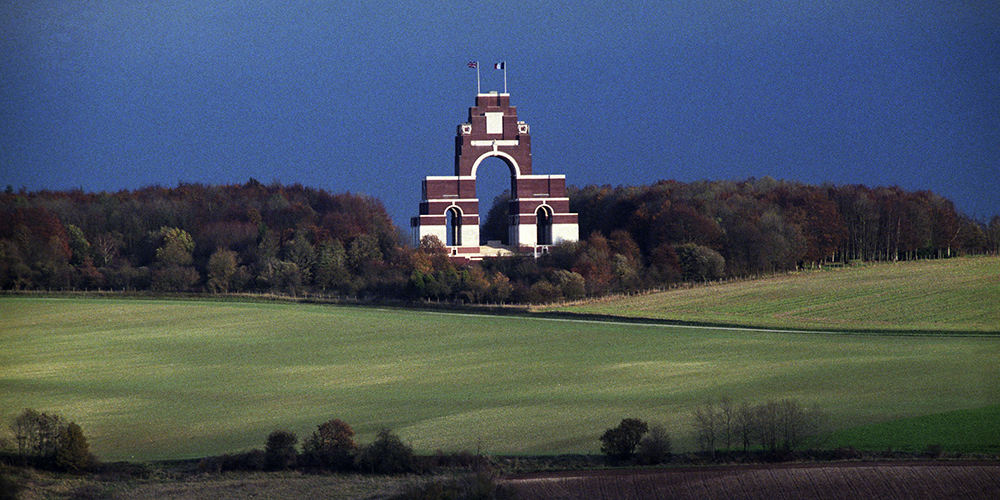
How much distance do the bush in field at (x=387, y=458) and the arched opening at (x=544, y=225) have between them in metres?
45.6

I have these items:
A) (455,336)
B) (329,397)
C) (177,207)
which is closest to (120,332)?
(455,336)

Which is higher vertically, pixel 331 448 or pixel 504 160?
pixel 504 160

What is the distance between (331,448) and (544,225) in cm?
4691

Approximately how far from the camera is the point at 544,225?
67688 millimetres

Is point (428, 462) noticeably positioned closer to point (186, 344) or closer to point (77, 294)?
point (186, 344)

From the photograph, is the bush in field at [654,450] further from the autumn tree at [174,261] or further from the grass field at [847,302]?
the autumn tree at [174,261]

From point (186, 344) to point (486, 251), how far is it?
89.7ft

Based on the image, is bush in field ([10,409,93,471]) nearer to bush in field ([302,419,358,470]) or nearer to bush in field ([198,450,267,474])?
bush in field ([198,450,267,474])

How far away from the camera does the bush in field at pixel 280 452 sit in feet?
69.8

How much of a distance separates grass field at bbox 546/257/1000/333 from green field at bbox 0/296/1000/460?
4.21 m

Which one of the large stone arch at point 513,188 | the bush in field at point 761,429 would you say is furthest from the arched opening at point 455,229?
the bush in field at point 761,429

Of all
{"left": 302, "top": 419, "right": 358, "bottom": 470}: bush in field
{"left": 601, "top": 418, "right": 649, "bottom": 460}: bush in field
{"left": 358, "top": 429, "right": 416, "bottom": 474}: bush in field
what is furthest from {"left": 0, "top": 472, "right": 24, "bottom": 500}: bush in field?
{"left": 601, "top": 418, "right": 649, "bottom": 460}: bush in field

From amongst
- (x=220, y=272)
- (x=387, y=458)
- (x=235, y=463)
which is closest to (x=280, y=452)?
(x=235, y=463)

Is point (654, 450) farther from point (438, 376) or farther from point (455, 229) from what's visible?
point (455, 229)
